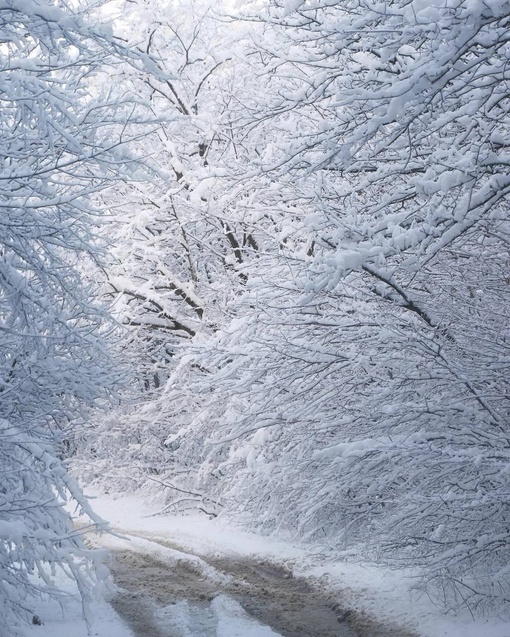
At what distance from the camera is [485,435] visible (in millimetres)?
6309

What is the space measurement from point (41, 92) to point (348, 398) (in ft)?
14.8

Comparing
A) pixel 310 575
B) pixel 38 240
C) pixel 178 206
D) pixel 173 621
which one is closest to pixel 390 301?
pixel 38 240

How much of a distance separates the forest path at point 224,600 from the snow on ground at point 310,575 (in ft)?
0.24

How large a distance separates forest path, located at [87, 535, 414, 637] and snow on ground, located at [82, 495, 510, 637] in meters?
0.07

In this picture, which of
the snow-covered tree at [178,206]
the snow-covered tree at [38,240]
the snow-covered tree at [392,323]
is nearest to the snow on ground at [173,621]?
the snow-covered tree at [392,323]

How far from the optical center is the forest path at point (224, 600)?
322 inches

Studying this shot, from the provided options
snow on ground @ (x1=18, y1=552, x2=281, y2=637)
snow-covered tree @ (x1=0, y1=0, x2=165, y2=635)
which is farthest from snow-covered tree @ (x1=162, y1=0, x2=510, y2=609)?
snow-covered tree @ (x1=0, y1=0, x2=165, y2=635)

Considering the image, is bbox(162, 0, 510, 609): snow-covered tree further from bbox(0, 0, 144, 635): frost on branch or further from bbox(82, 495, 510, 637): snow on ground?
bbox(0, 0, 144, 635): frost on branch

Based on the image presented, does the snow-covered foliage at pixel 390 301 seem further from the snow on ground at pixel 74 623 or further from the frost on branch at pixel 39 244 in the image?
the snow on ground at pixel 74 623

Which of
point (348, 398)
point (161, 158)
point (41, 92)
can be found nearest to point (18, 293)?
point (41, 92)

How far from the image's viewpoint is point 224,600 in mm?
9336

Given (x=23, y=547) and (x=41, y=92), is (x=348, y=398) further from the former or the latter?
(x=41, y=92)

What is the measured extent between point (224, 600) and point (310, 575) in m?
1.56

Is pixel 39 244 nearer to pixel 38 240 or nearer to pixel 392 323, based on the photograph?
pixel 38 240
